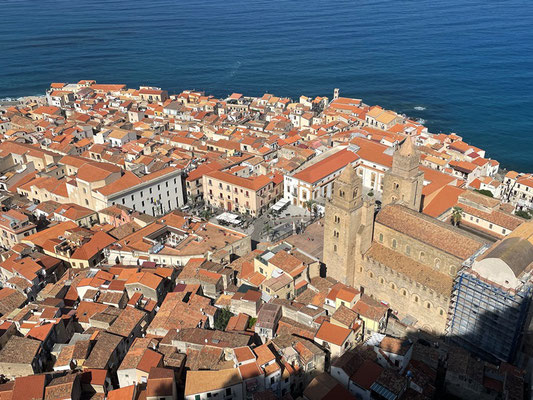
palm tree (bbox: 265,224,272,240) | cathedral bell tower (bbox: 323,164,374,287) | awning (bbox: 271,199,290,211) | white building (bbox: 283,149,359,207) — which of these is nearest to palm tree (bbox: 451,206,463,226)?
cathedral bell tower (bbox: 323,164,374,287)

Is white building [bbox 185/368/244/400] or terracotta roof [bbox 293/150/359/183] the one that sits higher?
terracotta roof [bbox 293/150/359/183]

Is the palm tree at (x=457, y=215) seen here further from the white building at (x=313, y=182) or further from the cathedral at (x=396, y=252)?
the white building at (x=313, y=182)

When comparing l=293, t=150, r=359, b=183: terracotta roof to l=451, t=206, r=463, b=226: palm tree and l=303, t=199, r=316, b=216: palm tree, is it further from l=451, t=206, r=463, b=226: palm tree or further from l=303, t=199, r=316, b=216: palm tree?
l=451, t=206, r=463, b=226: palm tree

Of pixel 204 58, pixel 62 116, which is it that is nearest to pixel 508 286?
pixel 62 116

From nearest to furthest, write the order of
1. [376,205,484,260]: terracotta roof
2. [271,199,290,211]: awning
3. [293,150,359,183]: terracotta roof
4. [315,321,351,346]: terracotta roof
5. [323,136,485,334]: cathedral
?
[315,321,351,346]: terracotta roof < [376,205,484,260]: terracotta roof < [323,136,485,334]: cathedral < [293,150,359,183]: terracotta roof < [271,199,290,211]: awning

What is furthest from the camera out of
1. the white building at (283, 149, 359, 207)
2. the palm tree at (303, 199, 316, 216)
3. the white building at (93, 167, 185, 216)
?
the white building at (283, 149, 359, 207)

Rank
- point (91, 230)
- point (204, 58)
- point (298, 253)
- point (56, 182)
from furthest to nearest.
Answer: point (204, 58) < point (56, 182) < point (91, 230) < point (298, 253)

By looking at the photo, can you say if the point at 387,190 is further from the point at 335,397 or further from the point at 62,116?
the point at 62,116

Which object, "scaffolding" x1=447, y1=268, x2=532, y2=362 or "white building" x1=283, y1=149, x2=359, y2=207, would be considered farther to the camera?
"white building" x1=283, y1=149, x2=359, y2=207

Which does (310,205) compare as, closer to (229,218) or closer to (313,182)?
(313,182)
